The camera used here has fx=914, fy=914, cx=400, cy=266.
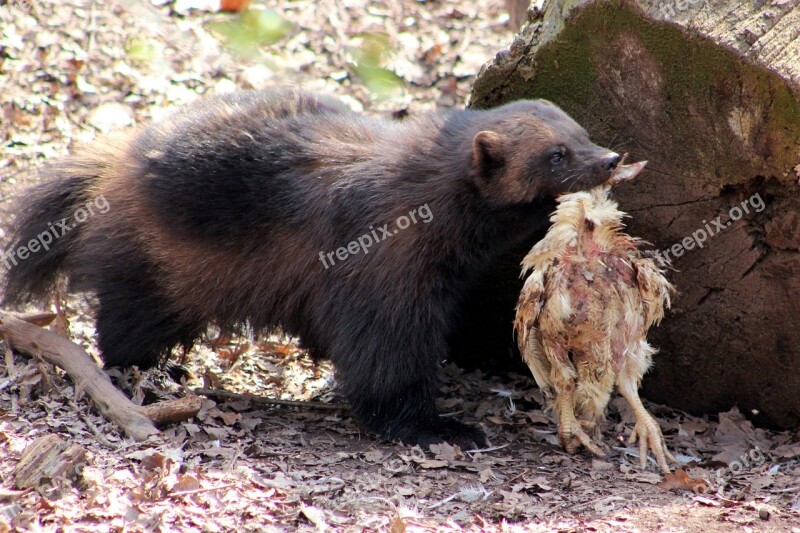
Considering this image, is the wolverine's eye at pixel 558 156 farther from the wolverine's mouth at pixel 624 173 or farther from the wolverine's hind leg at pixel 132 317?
the wolverine's hind leg at pixel 132 317

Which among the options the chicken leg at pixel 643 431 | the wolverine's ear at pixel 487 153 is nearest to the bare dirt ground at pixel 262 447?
the chicken leg at pixel 643 431

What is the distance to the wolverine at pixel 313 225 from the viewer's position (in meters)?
5.44

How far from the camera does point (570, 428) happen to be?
5.46 meters

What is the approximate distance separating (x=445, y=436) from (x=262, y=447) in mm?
1115

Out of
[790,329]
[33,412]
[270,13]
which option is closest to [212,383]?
[33,412]

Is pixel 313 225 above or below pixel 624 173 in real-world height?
below

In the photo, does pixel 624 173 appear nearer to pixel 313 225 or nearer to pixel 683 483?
pixel 683 483

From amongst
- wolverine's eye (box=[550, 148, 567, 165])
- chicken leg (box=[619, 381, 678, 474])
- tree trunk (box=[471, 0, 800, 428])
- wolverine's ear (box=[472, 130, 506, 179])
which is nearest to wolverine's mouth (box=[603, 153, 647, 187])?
wolverine's eye (box=[550, 148, 567, 165])

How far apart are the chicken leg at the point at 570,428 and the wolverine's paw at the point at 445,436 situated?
0.49 metres

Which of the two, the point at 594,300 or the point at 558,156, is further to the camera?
the point at 558,156

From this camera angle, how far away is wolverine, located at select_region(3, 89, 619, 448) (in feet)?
17.9

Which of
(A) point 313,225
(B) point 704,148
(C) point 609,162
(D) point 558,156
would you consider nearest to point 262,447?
(A) point 313,225

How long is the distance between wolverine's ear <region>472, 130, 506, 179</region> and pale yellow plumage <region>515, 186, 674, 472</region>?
468 millimetres

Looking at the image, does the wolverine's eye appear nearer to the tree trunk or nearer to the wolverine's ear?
the wolverine's ear
